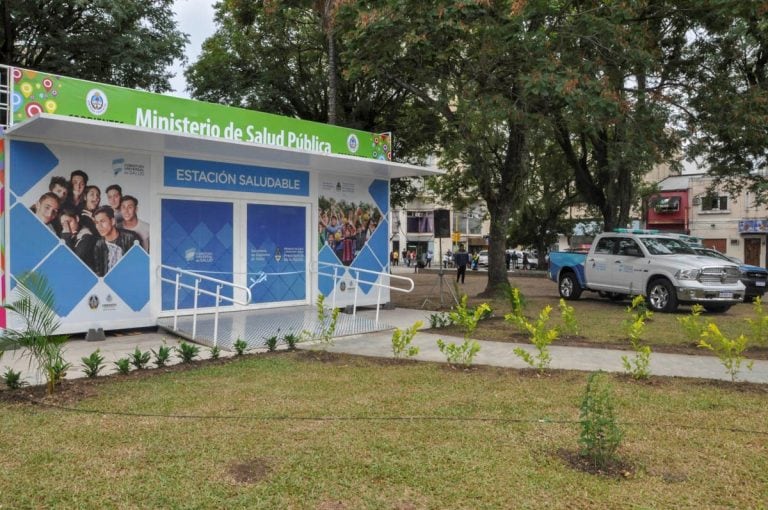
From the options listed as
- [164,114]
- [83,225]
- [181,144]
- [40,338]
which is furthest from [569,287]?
[40,338]

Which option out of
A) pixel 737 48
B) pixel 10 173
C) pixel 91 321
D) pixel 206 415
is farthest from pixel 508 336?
pixel 737 48

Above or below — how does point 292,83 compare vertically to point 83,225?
above

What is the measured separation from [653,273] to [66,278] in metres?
12.6

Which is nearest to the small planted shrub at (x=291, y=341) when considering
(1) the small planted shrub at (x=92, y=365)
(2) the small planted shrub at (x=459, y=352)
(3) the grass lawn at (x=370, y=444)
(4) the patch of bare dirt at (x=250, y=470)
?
(3) the grass lawn at (x=370, y=444)

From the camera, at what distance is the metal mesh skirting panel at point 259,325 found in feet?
30.8

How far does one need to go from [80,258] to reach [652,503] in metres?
8.95

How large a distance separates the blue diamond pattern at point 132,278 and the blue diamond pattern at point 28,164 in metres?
1.80

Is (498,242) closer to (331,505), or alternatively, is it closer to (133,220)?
(133,220)

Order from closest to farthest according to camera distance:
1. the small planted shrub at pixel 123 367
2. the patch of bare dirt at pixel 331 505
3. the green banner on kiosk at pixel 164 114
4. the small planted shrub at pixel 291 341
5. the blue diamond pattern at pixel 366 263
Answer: the patch of bare dirt at pixel 331 505 < the small planted shrub at pixel 123 367 < the small planted shrub at pixel 291 341 < the green banner on kiosk at pixel 164 114 < the blue diamond pattern at pixel 366 263

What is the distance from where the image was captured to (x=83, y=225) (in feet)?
32.2

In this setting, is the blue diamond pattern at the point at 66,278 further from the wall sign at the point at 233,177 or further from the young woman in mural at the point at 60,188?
the wall sign at the point at 233,177

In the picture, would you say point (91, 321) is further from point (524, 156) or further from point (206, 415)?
point (524, 156)

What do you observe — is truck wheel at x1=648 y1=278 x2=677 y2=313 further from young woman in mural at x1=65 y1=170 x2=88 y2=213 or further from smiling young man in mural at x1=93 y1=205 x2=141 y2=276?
young woman in mural at x1=65 y1=170 x2=88 y2=213

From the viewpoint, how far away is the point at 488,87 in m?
13.3
